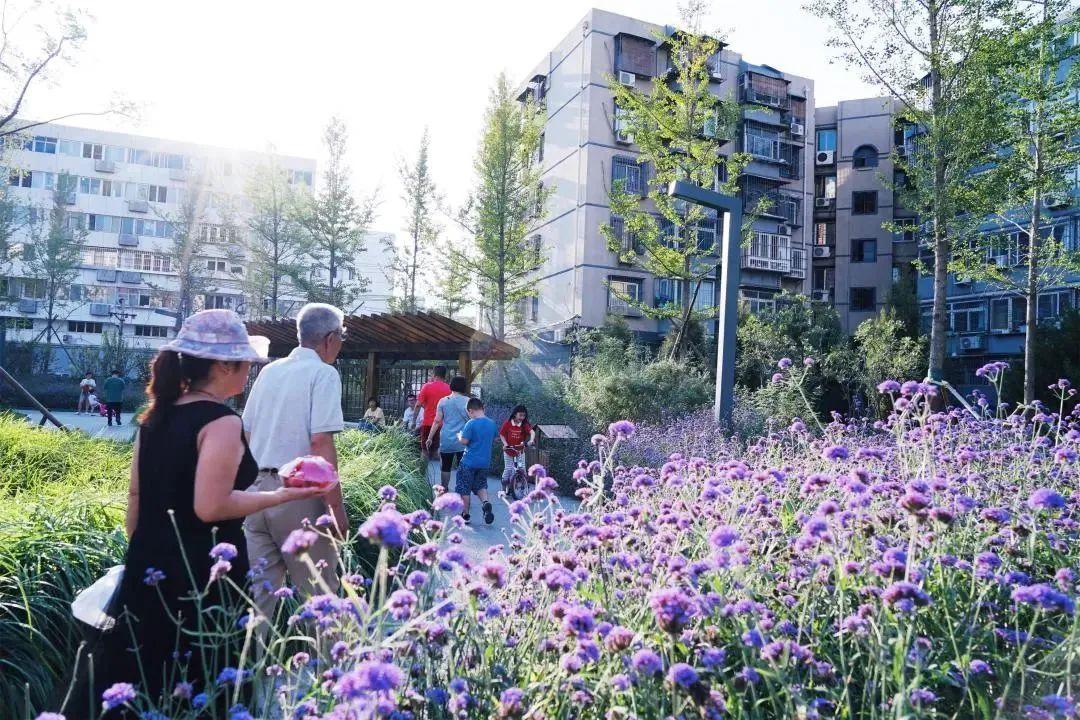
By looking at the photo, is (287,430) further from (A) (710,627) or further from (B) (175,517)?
(A) (710,627)

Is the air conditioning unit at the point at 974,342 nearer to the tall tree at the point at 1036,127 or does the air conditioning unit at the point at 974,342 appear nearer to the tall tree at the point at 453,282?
the tall tree at the point at 1036,127

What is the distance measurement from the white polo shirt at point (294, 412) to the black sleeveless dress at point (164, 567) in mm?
914

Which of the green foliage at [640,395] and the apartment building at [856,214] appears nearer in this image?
the green foliage at [640,395]

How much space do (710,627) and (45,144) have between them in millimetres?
76901

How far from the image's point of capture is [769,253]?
38.2 meters

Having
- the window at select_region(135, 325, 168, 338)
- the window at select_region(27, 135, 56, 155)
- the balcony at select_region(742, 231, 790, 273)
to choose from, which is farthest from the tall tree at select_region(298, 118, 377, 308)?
the window at select_region(27, 135, 56, 155)

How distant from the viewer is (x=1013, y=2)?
19.1m

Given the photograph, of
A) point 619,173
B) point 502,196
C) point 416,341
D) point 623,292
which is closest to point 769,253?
point 619,173

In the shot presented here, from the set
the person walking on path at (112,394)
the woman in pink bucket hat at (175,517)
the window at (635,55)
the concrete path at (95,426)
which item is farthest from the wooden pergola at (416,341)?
the window at (635,55)

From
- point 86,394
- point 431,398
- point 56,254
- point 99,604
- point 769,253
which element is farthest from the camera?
point 56,254

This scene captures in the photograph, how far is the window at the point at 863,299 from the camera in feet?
143

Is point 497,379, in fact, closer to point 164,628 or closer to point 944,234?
point 944,234

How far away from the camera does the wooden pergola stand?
1553cm

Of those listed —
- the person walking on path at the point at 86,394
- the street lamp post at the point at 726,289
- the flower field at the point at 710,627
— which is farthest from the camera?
the person walking on path at the point at 86,394
